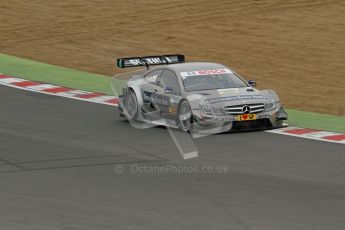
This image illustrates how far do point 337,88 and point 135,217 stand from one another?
11002 mm

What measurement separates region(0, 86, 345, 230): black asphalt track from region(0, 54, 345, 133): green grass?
2251 mm

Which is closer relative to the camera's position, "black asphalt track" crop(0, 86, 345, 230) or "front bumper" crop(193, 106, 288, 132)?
"black asphalt track" crop(0, 86, 345, 230)

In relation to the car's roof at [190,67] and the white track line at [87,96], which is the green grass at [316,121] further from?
the car's roof at [190,67]

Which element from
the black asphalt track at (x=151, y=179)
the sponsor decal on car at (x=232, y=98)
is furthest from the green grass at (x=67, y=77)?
the black asphalt track at (x=151, y=179)

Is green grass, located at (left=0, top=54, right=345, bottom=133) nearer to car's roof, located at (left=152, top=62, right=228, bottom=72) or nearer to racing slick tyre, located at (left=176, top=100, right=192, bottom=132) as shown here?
Answer: car's roof, located at (left=152, top=62, right=228, bottom=72)

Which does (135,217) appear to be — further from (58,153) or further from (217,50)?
(217,50)

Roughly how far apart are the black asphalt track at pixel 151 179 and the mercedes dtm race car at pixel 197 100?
0.30 metres

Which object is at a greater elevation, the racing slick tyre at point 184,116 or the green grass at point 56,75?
the racing slick tyre at point 184,116

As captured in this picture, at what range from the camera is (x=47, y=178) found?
45.7ft

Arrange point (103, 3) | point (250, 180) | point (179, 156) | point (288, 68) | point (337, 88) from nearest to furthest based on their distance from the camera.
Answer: point (250, 180), point (179, 156), point (337, 88), point (288, 68), point (103, 3)

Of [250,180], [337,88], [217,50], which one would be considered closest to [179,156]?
[250,180]

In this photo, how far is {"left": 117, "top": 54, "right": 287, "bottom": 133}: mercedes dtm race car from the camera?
55.4ft

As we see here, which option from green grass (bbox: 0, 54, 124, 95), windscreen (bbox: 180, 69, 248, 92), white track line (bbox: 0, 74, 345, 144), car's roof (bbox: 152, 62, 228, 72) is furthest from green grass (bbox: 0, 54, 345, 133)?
car's roof (bbox: 152, 62, 228, 72)

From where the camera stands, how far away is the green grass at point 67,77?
19.0 meters
